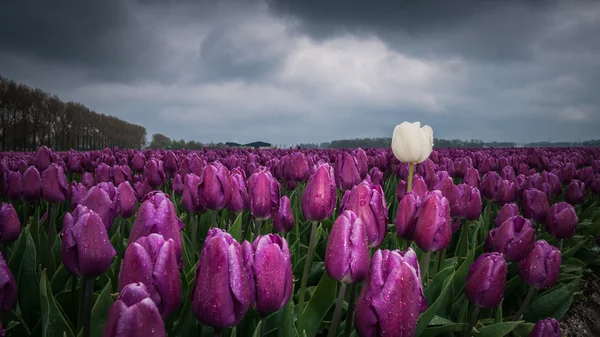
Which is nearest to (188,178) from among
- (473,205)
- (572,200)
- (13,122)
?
(473,205)

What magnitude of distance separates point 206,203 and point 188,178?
0.32 metres

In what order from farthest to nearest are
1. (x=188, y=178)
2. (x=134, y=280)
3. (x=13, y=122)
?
(x=13, y=122) < (x=188, y=178) < (x=134, y=280)

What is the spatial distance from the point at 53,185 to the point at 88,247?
1918mm

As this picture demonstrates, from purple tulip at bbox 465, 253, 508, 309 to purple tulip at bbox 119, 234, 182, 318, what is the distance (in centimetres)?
155

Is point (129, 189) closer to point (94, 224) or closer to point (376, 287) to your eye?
point (94, 224)

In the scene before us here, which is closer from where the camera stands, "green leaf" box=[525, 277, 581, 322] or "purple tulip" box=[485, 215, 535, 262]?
"purple tulip" box=[485, 215, 535, 262]

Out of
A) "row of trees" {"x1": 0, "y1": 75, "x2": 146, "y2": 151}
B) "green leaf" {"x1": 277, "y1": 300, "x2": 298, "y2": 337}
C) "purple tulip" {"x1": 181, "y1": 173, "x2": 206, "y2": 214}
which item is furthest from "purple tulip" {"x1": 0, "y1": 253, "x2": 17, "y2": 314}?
"row of trees" {"x1": 0, "y1": 75, "x2": 146, "y2": 151}

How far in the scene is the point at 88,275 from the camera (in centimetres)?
167

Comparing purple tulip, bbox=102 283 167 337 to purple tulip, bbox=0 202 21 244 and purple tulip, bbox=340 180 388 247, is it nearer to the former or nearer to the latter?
purple tulip, bbox=340 180 388 247

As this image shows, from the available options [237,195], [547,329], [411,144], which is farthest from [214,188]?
[547,329]

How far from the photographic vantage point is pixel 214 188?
280 centimetres

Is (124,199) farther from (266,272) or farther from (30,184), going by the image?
(266,272)

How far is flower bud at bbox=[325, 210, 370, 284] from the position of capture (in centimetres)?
168

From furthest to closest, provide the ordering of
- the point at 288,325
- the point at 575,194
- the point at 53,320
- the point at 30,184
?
the point at 575,194
the point at 30,184
the point at 288,325
the point at 53,320
